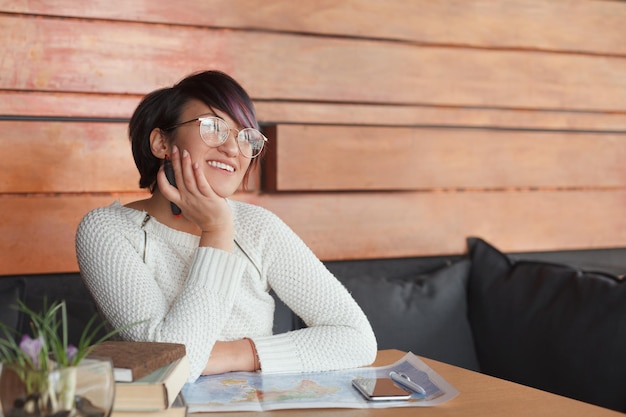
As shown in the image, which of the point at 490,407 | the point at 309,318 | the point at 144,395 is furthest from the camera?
the point at 309,318

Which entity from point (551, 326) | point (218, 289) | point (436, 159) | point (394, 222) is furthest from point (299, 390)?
point (436, 159)

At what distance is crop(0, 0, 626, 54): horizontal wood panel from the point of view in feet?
7.25

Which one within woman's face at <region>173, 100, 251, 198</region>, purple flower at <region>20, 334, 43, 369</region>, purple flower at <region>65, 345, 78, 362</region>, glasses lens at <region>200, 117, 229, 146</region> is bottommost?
purple flower at <region>65, 345, 78, 362</region>

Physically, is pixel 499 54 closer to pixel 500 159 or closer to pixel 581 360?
pixel 500 159

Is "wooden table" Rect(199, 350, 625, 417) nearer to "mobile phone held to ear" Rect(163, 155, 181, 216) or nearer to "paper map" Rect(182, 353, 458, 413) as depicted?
"paper map" Rect(182, 353, 458, 413)

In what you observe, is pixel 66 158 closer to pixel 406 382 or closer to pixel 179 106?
pixel 179 106

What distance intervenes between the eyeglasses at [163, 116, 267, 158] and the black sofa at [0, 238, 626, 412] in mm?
631

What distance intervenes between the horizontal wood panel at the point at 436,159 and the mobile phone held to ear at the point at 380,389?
1055 millimetres

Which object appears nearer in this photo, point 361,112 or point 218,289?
point 218,289

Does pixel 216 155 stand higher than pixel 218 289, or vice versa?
pixel 216 155

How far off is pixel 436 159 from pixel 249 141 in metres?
1.03

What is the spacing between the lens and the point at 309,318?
175 centimetres

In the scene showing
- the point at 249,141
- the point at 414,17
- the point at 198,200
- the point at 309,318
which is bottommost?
the point at 309,318

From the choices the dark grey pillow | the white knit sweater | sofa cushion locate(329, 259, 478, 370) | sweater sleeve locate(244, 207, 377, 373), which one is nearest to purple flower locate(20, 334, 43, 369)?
the white knit sweater
